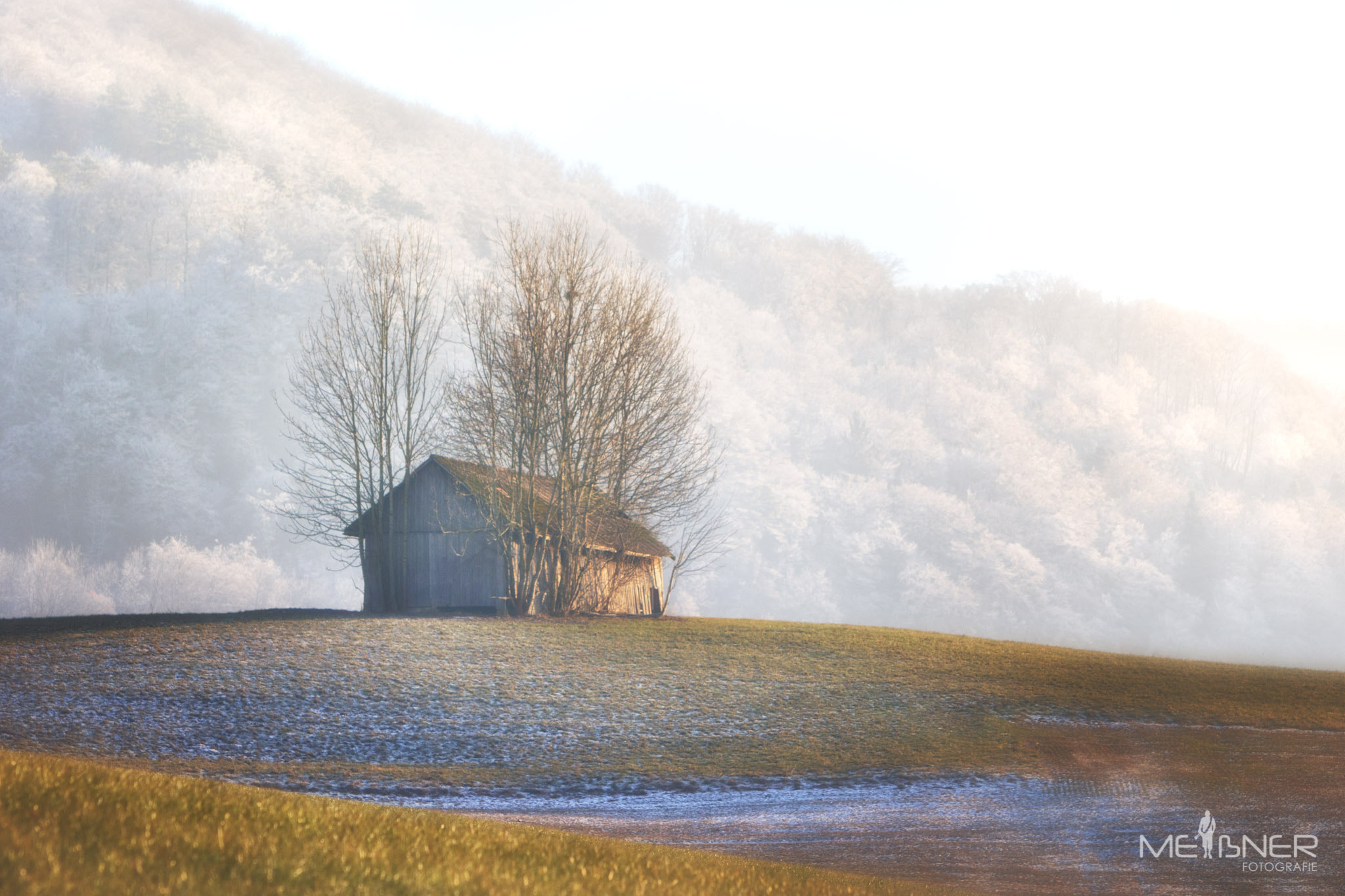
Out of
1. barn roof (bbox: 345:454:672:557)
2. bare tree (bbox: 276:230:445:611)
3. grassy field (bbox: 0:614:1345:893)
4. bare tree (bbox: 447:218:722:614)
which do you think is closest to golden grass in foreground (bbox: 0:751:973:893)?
grassy field (bbox: 0:614:1345:893)

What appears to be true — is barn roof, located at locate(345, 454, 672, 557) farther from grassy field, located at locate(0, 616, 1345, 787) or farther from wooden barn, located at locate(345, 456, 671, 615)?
grassy field, located at locate(0, 616, 1345, 787)

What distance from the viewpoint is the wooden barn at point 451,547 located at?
34.9m

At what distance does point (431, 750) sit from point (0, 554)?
173 feet

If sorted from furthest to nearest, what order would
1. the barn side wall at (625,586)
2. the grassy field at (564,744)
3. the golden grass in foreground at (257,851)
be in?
the barn side wall at (625,586), the grassy field at (564,744), the golden grass in foreground at (257,851)

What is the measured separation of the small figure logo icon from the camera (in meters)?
12.6

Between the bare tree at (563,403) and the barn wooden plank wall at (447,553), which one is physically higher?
the bare tree at (563,403)

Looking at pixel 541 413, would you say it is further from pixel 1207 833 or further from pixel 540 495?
pixel 1207 833

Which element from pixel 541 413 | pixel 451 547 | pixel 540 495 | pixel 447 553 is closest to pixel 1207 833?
pixel 541 413

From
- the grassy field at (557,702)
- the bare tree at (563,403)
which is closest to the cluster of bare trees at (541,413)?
the bare tree at (563,403)

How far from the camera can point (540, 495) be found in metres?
36.2

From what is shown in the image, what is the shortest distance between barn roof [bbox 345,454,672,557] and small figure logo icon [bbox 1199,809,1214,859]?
23.3 meters

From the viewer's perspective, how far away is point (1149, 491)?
82188 mm

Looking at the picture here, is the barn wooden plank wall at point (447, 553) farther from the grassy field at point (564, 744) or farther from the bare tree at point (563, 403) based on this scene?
the grassy field at point (564, 744)

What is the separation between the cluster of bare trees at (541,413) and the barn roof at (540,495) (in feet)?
0.39
